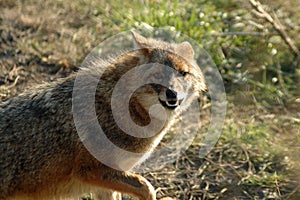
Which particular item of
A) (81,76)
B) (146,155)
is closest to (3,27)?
(81,76)

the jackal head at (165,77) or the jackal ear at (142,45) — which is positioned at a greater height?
the jackal ear at (142,45)

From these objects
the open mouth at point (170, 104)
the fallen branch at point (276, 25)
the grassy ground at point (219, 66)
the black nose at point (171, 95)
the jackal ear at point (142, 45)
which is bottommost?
the grassy ground at point (219, 66)

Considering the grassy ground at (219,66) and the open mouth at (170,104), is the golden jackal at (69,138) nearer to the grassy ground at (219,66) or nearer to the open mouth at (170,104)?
the open mouth at (170,104)

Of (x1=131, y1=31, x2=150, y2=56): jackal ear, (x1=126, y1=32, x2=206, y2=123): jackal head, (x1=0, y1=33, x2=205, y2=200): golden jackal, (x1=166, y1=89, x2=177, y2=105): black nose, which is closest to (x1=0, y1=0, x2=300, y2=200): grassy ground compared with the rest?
(x1=0, y1=33, x2=205, y2=200): golden jackal

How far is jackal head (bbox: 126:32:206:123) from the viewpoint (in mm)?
5770

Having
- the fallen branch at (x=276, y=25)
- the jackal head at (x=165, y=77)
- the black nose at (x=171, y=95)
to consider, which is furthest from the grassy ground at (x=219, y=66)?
the black nose at (x=171, y=95)

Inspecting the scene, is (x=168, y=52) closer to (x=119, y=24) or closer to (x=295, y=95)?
(x=295, y=95)

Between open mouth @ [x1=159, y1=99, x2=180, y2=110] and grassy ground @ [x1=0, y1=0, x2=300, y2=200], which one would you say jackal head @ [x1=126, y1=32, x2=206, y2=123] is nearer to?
open mouth @ [x1=159, y1=99, x2=180, y2=110]

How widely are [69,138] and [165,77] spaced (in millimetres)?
997

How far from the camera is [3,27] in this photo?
9.36 metres

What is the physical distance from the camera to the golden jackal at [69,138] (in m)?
5.75

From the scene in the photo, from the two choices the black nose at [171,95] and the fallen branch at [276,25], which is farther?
the fallen branch at [276,25]

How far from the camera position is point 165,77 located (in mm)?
5805

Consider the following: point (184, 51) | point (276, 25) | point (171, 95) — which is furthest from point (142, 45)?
point (276, 25)
